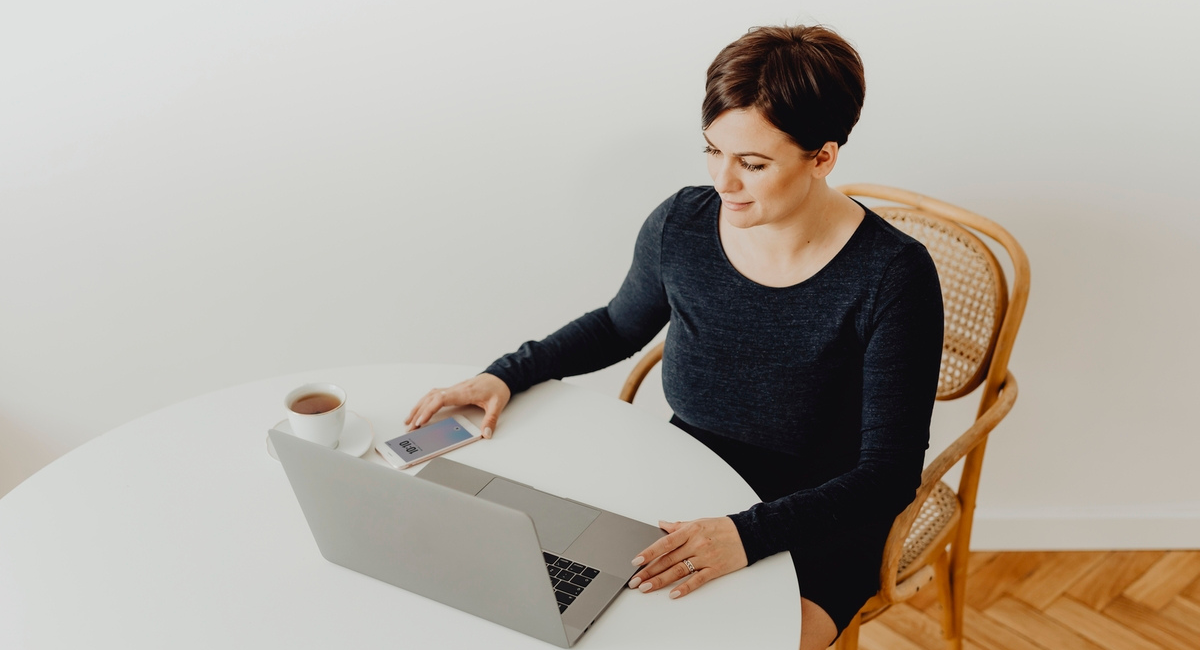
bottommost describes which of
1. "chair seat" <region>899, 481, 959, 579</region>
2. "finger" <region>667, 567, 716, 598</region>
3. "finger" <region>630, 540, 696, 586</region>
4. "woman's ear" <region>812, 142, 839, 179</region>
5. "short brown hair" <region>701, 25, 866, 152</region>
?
"chair seat" <region>899, 481, 959, 579</region>

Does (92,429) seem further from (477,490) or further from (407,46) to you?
(477,490)

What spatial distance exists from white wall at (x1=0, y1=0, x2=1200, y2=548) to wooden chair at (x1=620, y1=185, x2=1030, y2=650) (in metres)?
0.26

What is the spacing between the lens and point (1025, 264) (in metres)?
1.51

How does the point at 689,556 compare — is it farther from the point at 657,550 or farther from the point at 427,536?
the point at 427,536

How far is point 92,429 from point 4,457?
24 cm

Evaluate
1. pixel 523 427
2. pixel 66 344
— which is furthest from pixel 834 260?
pixel 66 344

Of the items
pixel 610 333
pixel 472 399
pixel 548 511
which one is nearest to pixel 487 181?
pixel 610 333

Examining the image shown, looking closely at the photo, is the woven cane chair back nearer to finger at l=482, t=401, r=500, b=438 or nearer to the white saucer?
finger at l=482, t=401, r=500, b=438

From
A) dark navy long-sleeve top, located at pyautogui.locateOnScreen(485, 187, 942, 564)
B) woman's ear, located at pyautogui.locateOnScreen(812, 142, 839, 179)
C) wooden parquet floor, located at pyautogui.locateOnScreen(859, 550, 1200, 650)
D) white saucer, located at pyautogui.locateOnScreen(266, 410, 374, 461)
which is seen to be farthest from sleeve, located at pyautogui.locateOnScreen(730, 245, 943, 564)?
wooden parquet floor, located at pyautogui.locateOnScreen(859, 550, 1200, 650)

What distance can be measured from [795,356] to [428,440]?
1.81 feet

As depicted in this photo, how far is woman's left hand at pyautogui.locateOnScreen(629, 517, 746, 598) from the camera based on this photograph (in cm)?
103

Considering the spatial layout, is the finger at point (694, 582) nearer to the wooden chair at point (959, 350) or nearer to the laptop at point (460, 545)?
the laptop at point (460, 545)

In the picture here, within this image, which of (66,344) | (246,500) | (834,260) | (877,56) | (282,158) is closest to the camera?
(246,500)

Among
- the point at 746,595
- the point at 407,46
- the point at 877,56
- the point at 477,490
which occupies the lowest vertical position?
the point at 746,595
